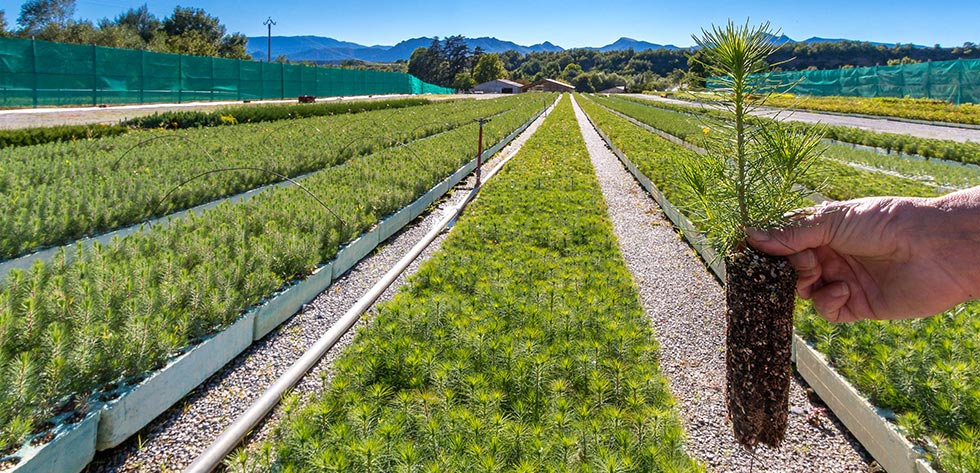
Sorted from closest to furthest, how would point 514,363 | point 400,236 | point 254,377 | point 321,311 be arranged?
1. point 514,363
2. point 254,377
3. point 321,311
4. point 400,236

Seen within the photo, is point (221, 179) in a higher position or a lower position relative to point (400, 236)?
higher

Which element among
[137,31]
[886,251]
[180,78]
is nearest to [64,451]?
[886,251]

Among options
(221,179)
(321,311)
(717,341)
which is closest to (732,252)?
(717,341)

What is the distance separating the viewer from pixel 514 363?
3.50 m

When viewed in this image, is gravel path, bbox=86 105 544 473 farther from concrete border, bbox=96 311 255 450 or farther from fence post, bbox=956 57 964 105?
fence post, bbox=956 57 964 105

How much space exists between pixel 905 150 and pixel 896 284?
63.0 feet

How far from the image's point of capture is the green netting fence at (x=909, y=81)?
114 ft

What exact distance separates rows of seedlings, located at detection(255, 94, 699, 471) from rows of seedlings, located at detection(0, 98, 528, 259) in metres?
3.51

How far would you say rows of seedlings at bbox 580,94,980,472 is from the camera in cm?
282

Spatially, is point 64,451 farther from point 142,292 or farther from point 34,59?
point 34,59

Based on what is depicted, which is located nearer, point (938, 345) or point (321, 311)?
point (938, 345)

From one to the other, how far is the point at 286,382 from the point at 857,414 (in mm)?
3862

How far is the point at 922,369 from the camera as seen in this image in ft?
11.2

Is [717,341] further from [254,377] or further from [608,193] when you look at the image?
[608,193]
